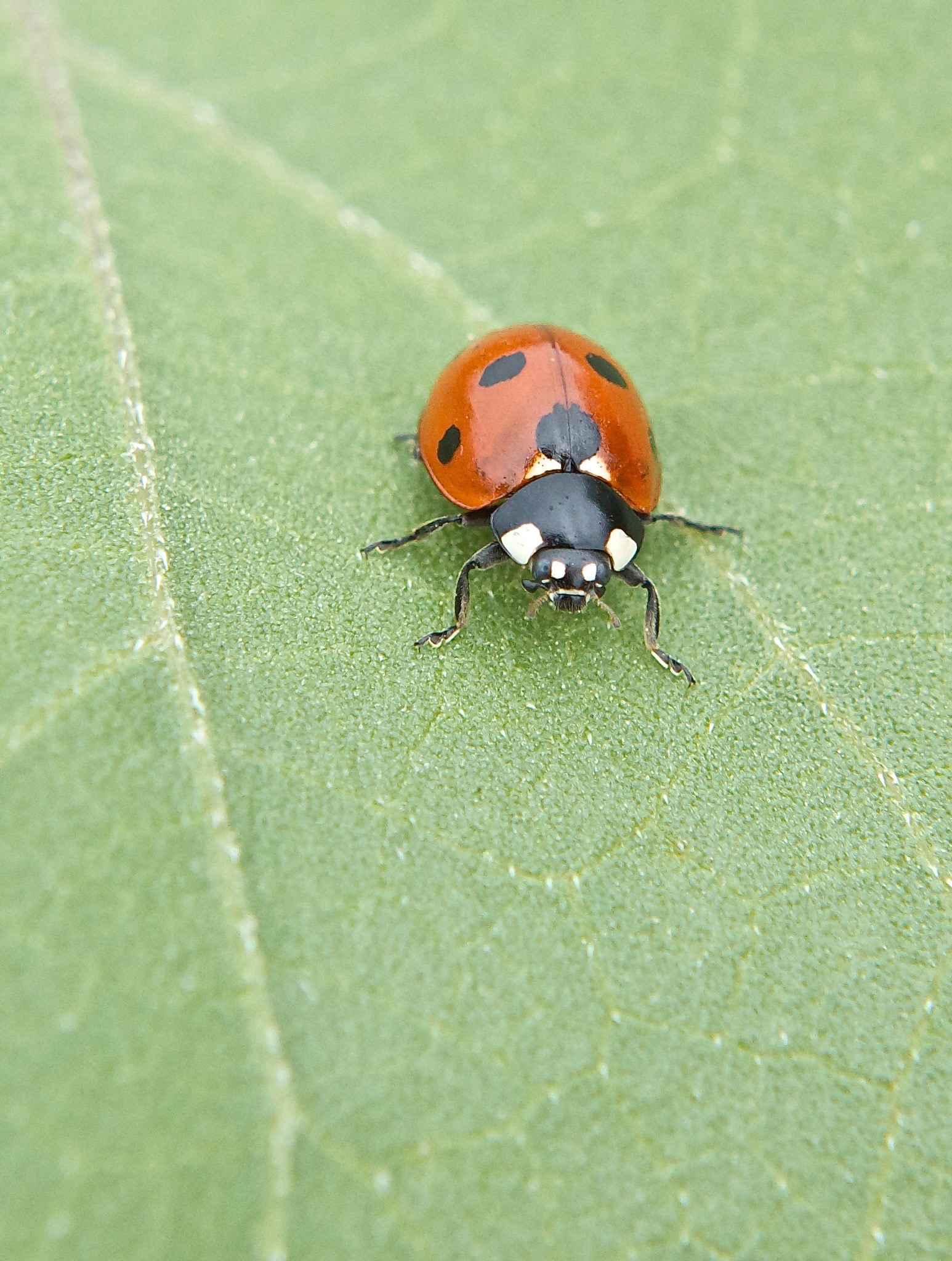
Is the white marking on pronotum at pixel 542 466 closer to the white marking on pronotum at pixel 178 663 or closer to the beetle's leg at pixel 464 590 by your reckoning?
the beetle's leg at pixel 464 590

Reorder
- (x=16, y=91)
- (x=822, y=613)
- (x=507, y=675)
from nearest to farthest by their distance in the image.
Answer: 1. (x=507, y=675)
2. (x=822, y=613)
3. (x=16, y=91)

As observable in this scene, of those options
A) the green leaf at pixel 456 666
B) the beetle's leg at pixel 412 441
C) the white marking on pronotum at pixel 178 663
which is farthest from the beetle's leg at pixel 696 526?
the white marking on pronotum at pixel 178 663

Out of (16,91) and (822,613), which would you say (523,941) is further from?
(16,91)

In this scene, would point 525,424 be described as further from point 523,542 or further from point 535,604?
point 535,604

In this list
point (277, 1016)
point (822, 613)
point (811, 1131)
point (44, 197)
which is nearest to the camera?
point (277, 1016)

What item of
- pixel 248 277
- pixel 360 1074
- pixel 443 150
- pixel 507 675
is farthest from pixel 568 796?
pixel 443 150

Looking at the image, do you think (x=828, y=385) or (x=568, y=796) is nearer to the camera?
(x=568, y=796)
